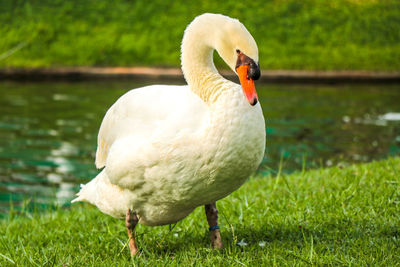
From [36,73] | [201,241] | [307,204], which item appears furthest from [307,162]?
[36,73]

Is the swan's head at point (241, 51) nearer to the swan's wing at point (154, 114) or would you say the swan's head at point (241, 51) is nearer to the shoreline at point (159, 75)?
the swan's wing at point (154, 114)

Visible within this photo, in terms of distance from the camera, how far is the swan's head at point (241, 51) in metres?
3.21

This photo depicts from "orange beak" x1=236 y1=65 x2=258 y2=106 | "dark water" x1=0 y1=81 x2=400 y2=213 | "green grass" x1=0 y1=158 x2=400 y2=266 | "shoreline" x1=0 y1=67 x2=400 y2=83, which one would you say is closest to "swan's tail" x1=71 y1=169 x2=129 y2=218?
"green grass" x1=0 y1=158 x2=400 y2=266

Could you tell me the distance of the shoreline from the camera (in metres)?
17.8

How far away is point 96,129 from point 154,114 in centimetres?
860

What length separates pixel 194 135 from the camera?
3344 millimetres

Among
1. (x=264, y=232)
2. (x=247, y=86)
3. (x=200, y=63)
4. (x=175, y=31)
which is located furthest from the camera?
(x=175, y=31)

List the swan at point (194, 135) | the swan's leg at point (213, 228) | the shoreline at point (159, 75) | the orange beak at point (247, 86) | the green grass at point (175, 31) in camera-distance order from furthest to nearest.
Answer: the green grass at point (175, 31) < the shoreline at point (159, 75) < the swan's leg at point (213, 228) < the swan at point (194, 135) < the orange beak at point (247, 86)

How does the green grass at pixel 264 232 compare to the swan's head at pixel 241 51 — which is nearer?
the swan's head at pixel 241 51

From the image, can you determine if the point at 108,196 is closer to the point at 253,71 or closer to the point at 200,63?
the point at 200,63

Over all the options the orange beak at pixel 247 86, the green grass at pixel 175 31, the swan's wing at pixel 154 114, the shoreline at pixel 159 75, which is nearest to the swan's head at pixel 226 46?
the orange beak at pixel 247 86

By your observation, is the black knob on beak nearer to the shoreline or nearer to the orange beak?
the orange beak

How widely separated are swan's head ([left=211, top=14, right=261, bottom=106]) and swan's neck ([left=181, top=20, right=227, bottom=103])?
0.13m

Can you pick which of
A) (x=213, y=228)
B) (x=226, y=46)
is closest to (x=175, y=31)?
(x=213, y=228)
